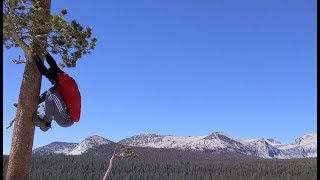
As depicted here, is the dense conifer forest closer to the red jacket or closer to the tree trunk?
the tree trunk

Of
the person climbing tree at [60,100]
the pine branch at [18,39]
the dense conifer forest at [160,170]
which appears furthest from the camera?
the dense conifer forest at [160,170]

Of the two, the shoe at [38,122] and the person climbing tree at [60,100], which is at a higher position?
the person climbing tree at [60,100]

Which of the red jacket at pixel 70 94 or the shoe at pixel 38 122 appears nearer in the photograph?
the red jacket at pixel 70 94

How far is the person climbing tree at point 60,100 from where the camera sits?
665 cm

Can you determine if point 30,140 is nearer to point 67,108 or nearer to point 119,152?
point 67,108

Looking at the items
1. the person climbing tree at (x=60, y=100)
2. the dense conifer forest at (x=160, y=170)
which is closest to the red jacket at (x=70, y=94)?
the person climbing tree at (x=60, y=100)

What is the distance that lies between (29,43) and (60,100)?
4.07ft

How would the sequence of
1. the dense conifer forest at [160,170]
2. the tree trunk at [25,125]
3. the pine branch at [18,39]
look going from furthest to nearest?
the dense conifer forest at [160,170]
the pine branch at [18,39]
the tree trunk at [25,125]

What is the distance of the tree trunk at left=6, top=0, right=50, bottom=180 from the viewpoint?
680cm

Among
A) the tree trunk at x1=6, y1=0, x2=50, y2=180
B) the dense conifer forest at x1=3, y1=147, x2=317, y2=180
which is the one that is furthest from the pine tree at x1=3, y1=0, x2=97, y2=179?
the dense conifer forest at x1=3, y1=147, x2=317, y2=180

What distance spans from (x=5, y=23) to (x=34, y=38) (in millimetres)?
489

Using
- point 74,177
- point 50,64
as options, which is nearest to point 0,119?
point 50,64

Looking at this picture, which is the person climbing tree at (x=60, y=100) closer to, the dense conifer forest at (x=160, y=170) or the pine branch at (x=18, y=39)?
the pine branch at (x=18, y=39)

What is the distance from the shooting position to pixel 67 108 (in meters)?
6.70
